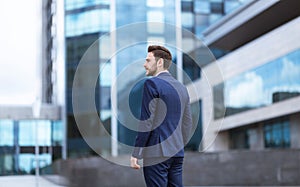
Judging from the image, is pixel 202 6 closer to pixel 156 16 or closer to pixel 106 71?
pixel 156 16

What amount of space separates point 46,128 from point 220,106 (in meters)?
24.3

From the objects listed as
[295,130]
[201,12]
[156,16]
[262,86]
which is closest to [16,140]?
[156,16]

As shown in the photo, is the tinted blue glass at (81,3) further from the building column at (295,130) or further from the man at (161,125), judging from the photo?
the man at (161,125)

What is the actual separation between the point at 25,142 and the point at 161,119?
55.7 m

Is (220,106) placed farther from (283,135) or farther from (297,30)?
(297,30)

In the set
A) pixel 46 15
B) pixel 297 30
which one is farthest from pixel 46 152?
pixel 297 30

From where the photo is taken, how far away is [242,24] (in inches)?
1679

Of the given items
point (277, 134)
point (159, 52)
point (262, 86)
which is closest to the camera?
point (159, 52)

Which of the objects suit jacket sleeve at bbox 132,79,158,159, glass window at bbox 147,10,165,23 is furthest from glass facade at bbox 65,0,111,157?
suit jacket sleeve at bbox 132,79,158,159

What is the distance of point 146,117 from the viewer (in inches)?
183

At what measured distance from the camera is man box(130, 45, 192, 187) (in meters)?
4.68

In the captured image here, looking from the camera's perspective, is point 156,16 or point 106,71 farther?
point 156,16

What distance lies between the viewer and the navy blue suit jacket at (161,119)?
466 centimetres

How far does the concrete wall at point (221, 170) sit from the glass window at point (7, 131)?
131 ft
